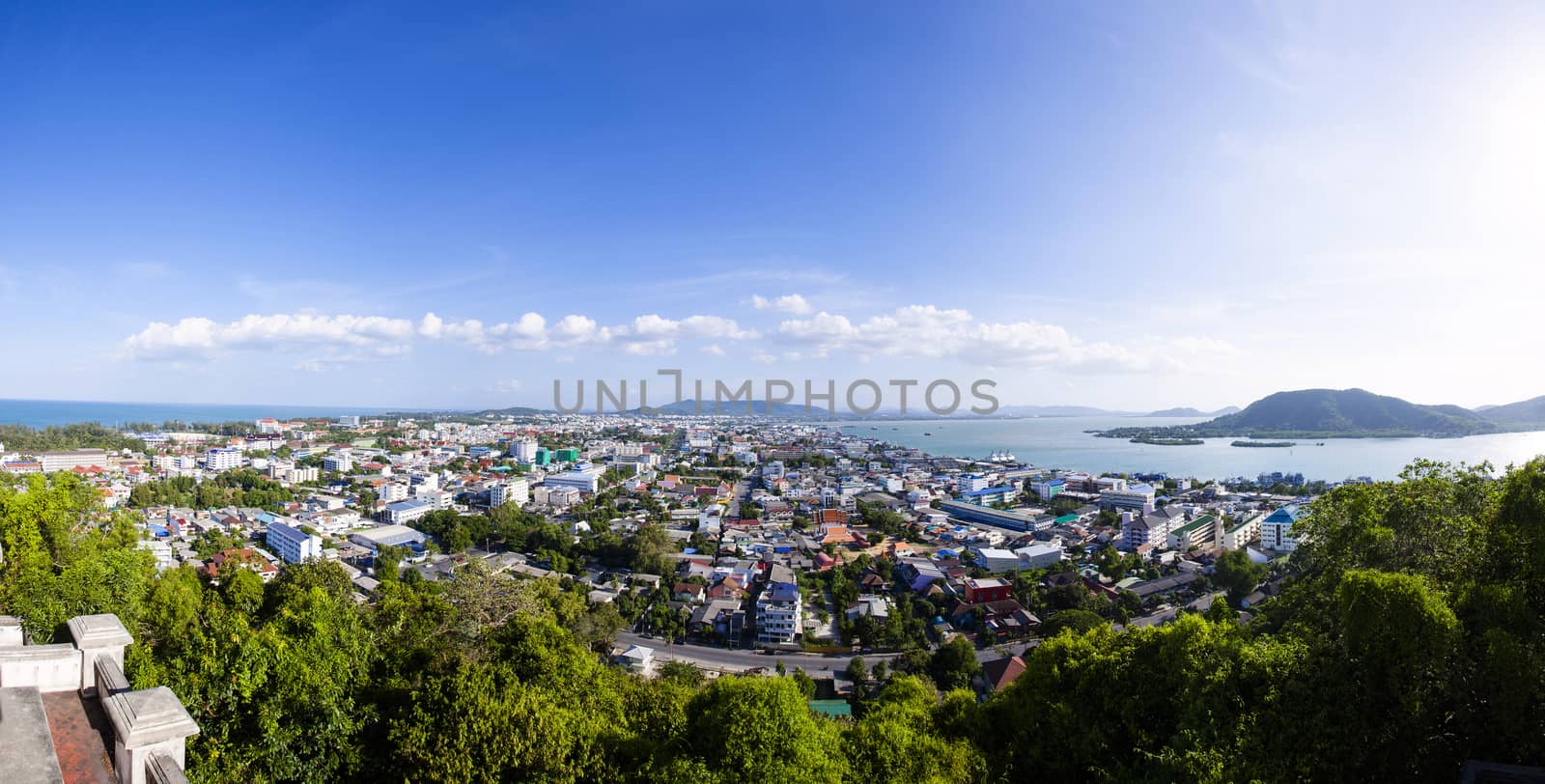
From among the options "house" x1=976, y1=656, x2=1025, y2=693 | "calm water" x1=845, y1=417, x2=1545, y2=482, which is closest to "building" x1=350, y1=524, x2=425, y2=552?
"house" x1=976, y1=656, x2=1025, y2=693

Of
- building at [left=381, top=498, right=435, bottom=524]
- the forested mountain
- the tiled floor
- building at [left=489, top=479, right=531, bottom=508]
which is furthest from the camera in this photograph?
the forested mountain

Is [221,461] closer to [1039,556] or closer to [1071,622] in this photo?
[1039,556]

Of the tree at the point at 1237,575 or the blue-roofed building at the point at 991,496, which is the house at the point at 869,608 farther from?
the blue-roofed building at the point at 991,496

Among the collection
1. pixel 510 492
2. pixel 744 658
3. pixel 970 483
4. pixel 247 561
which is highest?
pixel 247 561

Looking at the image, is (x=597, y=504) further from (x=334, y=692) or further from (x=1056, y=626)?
(x=334, y=692)

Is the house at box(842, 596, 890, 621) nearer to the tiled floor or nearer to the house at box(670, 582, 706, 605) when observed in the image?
the house at box(670, 582, 706, 605)

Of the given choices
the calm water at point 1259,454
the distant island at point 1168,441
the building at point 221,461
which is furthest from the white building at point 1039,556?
the distant island at point 1168,441

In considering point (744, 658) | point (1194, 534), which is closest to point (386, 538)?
point (744, 658)

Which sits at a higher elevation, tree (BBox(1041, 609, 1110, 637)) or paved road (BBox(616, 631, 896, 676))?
tree (BBox(1041, 609, 1110, 637))

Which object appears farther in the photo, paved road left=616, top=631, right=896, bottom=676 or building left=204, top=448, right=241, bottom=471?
building left=204, top=448, right=241, bottom=471
